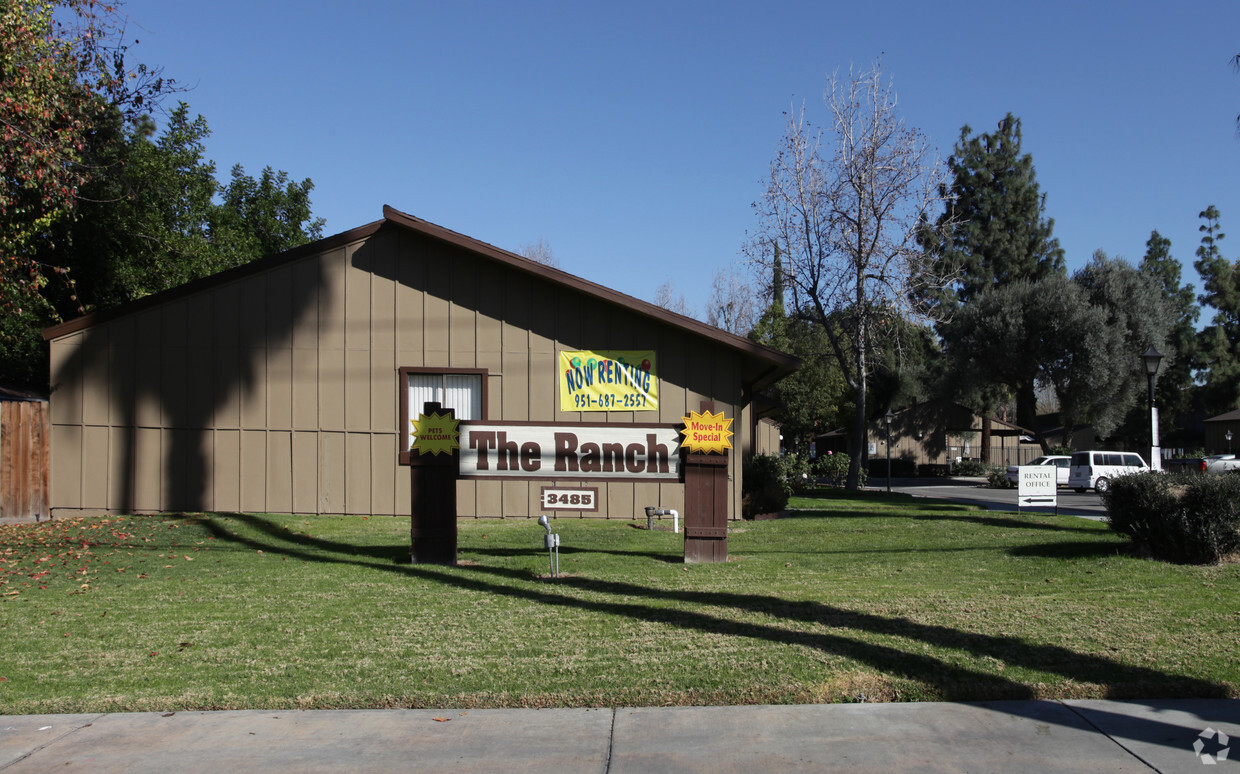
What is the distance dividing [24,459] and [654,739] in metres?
15.1

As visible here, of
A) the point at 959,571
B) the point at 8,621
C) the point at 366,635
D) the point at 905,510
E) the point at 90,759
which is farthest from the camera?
the point at 905,510

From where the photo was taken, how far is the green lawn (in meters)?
6.23

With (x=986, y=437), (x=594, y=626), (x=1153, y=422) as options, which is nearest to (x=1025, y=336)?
(x=986, y=437)

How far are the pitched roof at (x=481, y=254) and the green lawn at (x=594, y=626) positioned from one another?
4256 mm

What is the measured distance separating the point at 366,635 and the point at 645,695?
2.76 m

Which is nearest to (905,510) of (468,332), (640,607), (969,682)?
(468,332)

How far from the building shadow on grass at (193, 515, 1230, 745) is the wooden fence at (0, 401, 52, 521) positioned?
8.97 meters

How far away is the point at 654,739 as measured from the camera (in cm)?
542

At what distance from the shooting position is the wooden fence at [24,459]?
15625mm

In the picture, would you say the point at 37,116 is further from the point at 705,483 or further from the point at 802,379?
the point at 802,379

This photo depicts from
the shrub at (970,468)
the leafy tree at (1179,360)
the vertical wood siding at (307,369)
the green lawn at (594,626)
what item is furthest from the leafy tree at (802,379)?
the green lawn at (594,626)

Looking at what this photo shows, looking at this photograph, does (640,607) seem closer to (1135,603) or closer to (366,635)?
(366,635)

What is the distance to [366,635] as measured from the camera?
7.61 m

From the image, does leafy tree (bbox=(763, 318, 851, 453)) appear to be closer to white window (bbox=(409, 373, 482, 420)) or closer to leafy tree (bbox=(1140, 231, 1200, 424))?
leafy tree (bbox=(1140, 231, 1200, 424))
